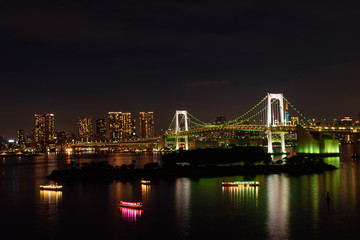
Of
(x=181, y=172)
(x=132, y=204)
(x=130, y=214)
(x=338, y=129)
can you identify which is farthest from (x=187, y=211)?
(x=338, y=129)

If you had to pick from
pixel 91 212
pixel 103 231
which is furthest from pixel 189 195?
pixel 103 231

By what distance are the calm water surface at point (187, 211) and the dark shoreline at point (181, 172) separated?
4.01m

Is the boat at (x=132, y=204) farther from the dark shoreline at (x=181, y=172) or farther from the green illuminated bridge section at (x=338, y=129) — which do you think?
the green illuminated bridge section at (x=338, y=129)

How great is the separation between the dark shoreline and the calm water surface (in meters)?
4.01

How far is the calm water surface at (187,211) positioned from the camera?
55.7 ft

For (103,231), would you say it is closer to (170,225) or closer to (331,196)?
(170,225)

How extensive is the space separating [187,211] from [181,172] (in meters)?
15.9

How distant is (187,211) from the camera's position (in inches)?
821

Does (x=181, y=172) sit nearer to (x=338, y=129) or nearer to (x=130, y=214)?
(x=130, y=214)

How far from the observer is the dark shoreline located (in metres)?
35.4

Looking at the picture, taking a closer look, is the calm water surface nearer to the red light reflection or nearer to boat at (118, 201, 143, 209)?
the red light reflection

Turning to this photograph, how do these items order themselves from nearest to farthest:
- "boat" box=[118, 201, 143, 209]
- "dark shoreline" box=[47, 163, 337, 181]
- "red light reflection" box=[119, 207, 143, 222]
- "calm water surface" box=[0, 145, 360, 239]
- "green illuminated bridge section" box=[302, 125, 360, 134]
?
"calm water surface" box=[0, 145, 360, 239]
"red light reflection" box=[119, 207, 143, 222]
"boat" box=[118, 201, 143, 209]
"dark shoreline" box=[47, 163, 337, 181]
"green illuminated bridge section" box=[302, 125, 360, 134]

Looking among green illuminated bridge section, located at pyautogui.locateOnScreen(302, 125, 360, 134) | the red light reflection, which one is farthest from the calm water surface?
green illuminated bridge section, located at pyautogui.locateOnScreen(302, 125, 360, 134)

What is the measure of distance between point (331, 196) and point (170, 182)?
467 inches
